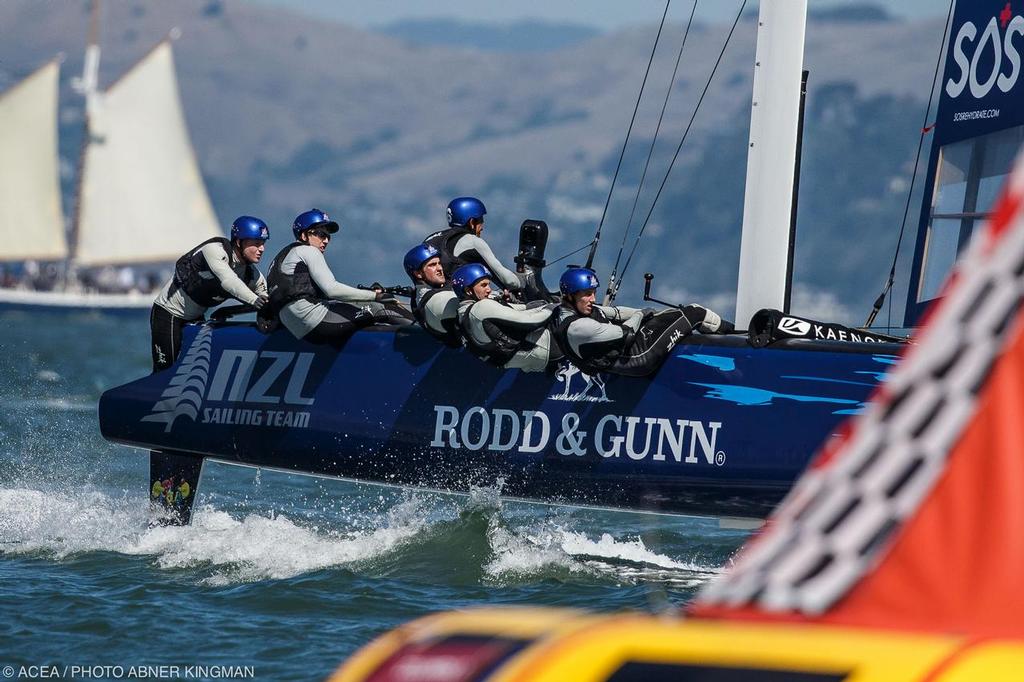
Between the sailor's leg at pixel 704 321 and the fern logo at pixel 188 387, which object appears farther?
the fern logo at pixel 188 387

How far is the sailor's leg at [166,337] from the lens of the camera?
961cm

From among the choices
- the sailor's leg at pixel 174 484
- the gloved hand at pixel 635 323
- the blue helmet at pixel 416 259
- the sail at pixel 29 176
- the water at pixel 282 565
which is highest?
the sail at pixel 29 176

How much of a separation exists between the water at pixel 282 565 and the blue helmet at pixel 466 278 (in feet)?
3.71

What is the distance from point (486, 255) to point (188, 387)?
1981 mm

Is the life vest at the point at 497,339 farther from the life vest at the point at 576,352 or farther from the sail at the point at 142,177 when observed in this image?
the sail at the point at 142,177

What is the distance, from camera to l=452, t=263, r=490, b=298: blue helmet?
8500 millimetres

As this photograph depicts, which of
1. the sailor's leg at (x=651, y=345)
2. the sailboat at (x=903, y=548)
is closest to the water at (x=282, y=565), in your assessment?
the sailor's leg at (x=651, y=345)

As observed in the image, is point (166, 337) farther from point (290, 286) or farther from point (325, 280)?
point (325, 280)

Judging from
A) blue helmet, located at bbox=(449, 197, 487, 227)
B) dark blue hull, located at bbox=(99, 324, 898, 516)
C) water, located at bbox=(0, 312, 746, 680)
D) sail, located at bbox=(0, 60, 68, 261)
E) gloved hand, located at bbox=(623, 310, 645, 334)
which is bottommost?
water, located at bbox=(0, 312, 746, 680)

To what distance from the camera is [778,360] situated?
26.5 ft

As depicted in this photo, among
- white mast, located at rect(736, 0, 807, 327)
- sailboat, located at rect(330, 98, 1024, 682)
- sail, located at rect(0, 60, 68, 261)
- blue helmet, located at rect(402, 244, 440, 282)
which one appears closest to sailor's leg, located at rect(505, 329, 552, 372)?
blue helmet, located at rect(402, 244, 440, 282)

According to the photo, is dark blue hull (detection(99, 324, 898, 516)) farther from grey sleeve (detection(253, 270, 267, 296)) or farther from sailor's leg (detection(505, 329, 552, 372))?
grey sleeve (detection(253, 270, 267, 296))

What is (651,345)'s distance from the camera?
8.19m

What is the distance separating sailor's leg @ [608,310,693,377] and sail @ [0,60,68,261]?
55.4m
